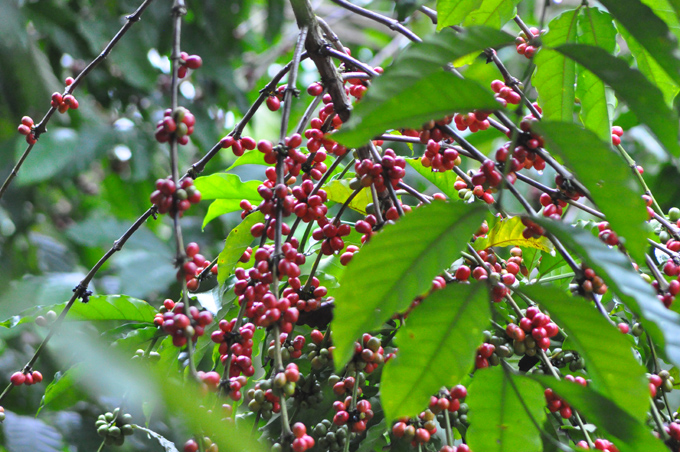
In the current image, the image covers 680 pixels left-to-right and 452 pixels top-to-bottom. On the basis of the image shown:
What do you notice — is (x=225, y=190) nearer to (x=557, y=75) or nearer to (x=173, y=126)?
→ (x=173, y=126)

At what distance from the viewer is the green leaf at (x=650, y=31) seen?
0.49 metres

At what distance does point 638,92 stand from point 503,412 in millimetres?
284

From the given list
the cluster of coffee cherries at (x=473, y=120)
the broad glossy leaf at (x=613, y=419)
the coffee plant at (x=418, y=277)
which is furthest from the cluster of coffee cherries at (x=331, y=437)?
the cluster of coffee cherries at (x=473, y=120)

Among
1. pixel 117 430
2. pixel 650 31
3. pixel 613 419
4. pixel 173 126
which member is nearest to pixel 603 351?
pixel 613 419

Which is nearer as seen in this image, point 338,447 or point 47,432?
point 338,447

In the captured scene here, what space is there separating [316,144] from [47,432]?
2.57 ft

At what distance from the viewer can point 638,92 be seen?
46 cm

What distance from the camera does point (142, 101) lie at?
2.35 metres

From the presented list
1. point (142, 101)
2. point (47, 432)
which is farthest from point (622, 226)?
point (142, 101)

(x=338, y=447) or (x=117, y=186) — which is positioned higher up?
(x=117, y=186)

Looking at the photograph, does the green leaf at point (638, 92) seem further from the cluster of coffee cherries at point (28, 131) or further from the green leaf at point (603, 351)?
the cluster of coffee cherries at point (28, 131)

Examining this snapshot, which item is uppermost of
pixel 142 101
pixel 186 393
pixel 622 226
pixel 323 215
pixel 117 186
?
pixel 142 101

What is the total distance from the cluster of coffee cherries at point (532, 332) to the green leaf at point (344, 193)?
235 millimetres

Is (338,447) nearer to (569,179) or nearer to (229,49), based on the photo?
(569,179)
